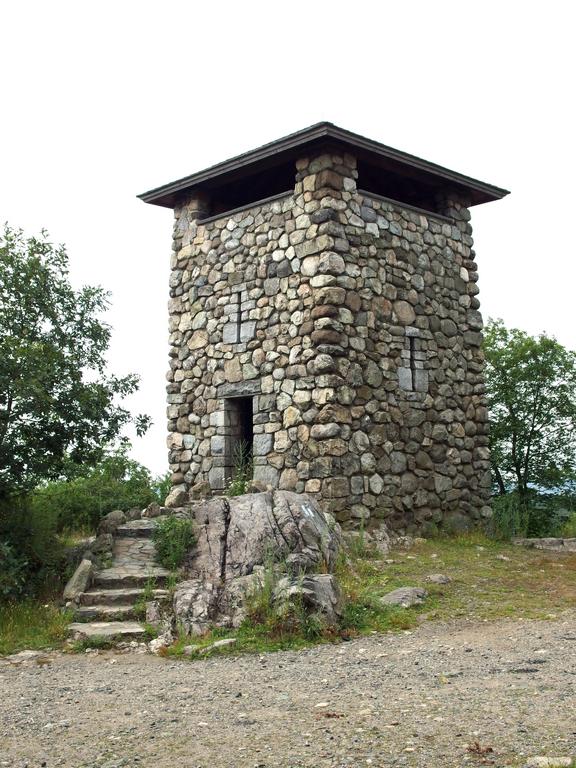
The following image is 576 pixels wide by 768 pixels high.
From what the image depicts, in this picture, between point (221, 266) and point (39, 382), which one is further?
point (221, 266)

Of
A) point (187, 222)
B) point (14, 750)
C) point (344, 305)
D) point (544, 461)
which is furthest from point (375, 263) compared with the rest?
point (14, 750)

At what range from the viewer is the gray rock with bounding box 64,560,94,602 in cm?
929

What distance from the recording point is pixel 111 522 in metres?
11.3

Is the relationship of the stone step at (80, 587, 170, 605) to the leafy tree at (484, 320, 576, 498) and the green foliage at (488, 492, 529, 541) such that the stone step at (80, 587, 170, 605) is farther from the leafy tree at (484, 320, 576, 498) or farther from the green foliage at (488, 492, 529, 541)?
the leafy tree at (484, 320, 576, 498)

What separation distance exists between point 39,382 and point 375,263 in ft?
18.3

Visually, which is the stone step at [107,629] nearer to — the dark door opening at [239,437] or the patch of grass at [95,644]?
the patch of grass at [95,644]

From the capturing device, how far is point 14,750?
17.0 ft

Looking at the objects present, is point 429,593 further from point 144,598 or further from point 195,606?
point 144,598

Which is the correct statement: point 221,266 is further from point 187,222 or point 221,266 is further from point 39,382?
point 39,382

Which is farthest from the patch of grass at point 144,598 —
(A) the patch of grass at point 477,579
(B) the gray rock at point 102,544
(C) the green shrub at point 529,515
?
(C) the green shrub at point 529,515

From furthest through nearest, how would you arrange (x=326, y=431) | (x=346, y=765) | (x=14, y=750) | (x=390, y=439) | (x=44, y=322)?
(x=390, y=439) → (x=326, y=431) → (x=44, y=322) → (x=14, y=750) → (x=346, y=765)

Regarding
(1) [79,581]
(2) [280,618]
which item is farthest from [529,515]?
(1) [79,581]

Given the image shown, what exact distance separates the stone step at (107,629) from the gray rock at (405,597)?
2565 millimetres

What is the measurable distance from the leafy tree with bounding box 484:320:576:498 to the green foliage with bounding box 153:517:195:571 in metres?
9.28
